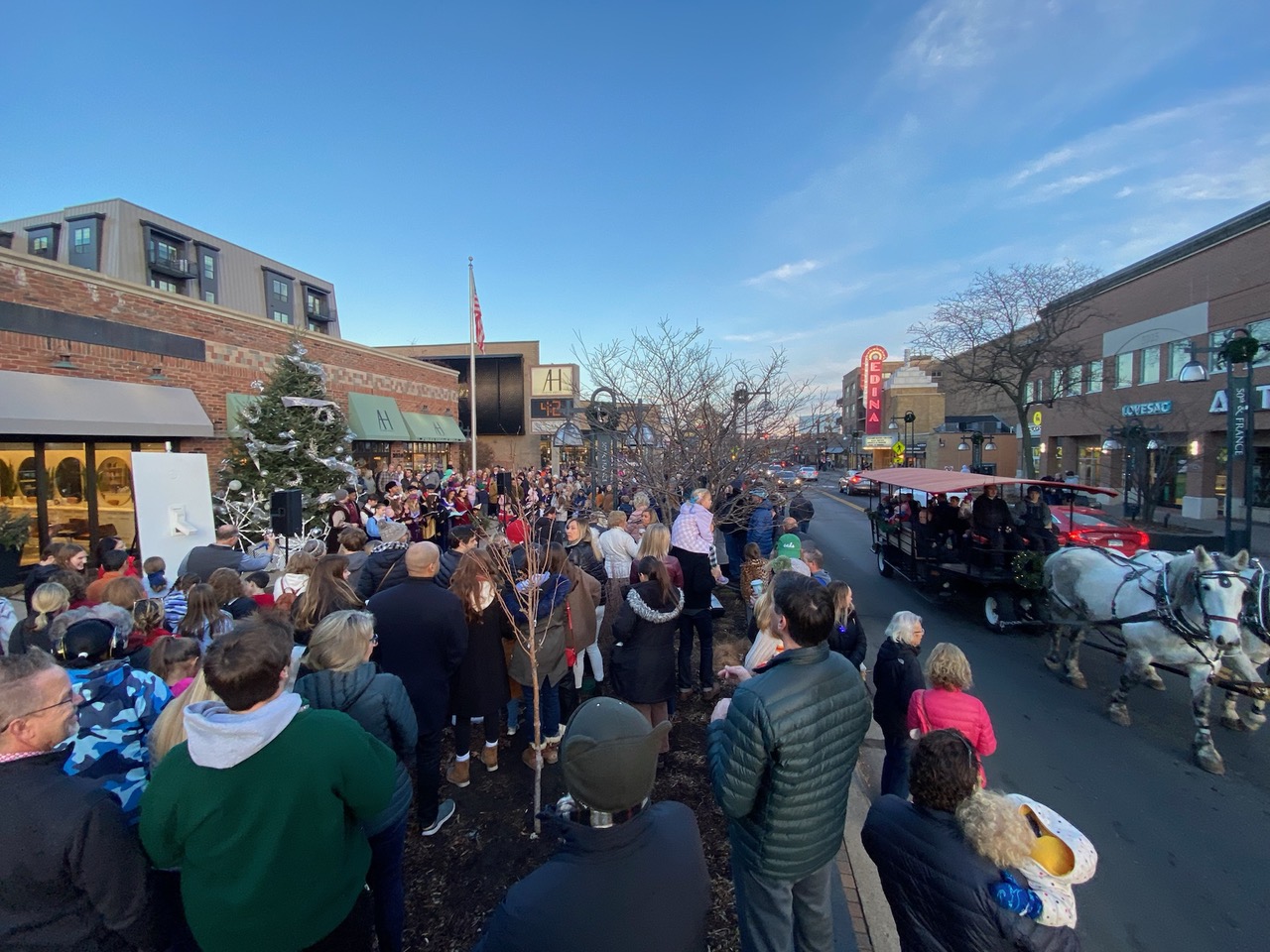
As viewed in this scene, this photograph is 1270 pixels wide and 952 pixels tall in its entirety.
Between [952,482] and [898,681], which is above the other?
[952,482]

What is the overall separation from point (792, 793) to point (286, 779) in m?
1.79

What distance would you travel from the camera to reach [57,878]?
165 centimetres

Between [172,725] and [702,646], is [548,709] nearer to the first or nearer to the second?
[702,646]

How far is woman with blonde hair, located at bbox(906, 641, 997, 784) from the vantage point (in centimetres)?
320

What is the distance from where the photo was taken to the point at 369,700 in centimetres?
278

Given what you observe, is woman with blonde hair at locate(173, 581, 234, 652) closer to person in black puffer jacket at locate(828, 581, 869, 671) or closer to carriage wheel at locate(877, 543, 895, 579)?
person in black puffer jacket at locate(828, 581, 869, 671)

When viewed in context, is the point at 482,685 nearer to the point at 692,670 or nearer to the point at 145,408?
the point at 692,670

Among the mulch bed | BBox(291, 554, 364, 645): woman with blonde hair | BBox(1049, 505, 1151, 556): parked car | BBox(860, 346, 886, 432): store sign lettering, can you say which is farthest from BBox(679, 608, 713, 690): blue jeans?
BBox(860, 346, 886, 432): store sign lettering

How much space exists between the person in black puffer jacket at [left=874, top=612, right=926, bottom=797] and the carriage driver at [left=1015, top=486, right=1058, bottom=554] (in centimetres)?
576

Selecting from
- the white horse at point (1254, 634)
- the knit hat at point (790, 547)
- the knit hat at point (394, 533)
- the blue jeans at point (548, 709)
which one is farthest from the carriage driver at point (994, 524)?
the knit hat at point (394, 533)

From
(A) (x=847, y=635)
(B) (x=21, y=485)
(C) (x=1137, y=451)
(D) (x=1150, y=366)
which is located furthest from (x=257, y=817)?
(D) (x=1150, y=366)

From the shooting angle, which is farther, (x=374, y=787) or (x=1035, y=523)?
(x=1035, y=523)

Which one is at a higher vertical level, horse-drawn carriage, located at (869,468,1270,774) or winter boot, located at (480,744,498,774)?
horse-drawn carriage, located at (869,468,1270,774)

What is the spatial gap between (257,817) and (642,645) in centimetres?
274
